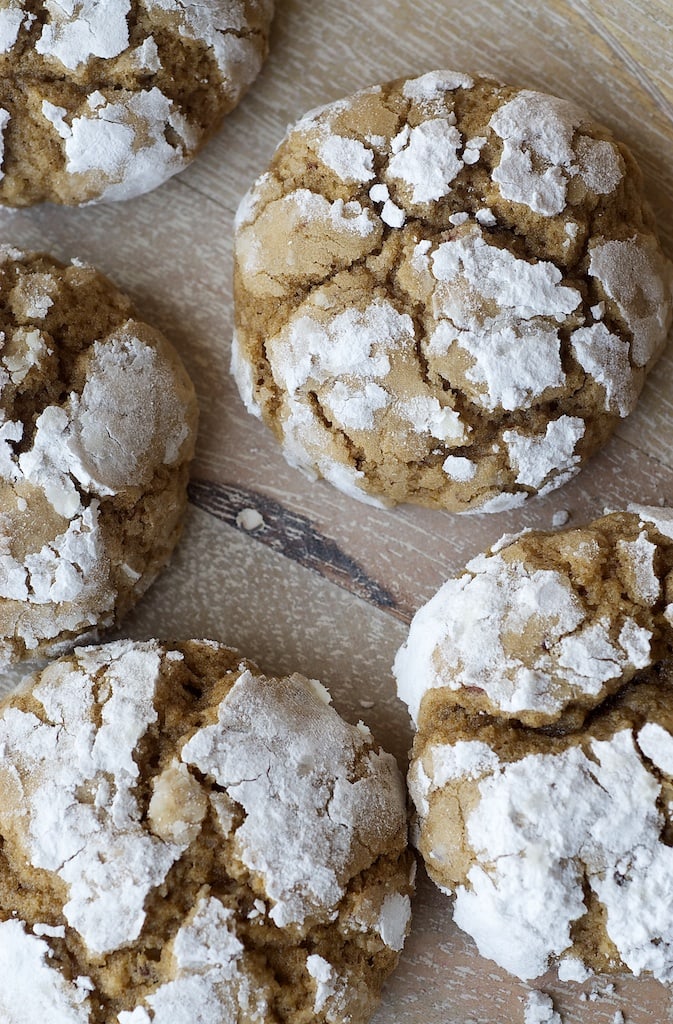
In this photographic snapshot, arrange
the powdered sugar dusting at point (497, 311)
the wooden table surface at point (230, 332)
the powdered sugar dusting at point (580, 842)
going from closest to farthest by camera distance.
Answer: the powdered sugar dusting at point (580, 842), the powdered sugar dusting at point (497, 311), the wooden table surface at point (230, 332)

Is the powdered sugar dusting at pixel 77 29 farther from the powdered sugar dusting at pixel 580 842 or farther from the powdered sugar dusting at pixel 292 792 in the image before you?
the powdered sugar dusting at pixel 580 842

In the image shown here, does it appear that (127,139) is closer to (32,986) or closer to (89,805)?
(89,805)

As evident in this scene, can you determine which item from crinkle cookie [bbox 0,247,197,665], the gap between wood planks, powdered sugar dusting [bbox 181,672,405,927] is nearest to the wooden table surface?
the gap between wood planks

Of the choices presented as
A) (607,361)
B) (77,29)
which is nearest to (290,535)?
(607,361)

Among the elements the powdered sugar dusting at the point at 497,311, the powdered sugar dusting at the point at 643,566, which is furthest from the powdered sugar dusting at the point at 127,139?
the powdered sugar dusting at the point at 643,566

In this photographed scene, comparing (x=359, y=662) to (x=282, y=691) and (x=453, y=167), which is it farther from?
(x=453, y=167)

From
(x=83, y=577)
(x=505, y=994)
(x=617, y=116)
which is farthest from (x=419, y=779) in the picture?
(x=617, y=116)
